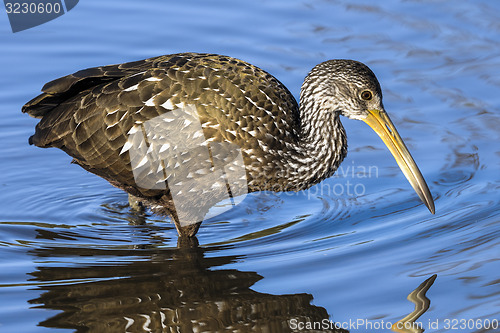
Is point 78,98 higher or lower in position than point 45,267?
higher

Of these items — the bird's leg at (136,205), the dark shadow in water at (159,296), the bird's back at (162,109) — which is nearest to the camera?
the dark shadow in water at (159,296)

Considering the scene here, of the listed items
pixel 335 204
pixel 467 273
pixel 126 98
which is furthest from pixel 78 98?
pixel 467 273

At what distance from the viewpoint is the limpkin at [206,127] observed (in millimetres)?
7312

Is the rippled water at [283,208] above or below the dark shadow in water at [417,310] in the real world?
above

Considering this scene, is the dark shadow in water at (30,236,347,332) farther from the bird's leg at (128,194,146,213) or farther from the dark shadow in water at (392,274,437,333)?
the bird's leg at (128,194,146,213)

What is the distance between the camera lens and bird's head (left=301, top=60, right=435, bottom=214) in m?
7.39

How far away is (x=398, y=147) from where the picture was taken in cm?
744

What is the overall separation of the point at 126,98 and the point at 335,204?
2388 mm

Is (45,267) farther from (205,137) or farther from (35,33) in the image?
(35,33)

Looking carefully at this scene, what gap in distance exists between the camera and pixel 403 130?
31.9 feet

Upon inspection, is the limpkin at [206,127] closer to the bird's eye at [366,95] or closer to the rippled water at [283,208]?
the bird's eye at [366,95]

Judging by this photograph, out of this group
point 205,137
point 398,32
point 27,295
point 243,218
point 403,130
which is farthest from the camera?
point 398,32

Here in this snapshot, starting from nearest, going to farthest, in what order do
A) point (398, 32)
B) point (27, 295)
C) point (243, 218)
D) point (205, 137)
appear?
point (27, 295)
point (205, 137)
point (243, 218)
point (398, 32)

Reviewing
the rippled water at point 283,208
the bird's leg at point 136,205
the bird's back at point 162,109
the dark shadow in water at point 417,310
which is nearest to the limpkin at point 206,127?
the bird's back at point 162,109
